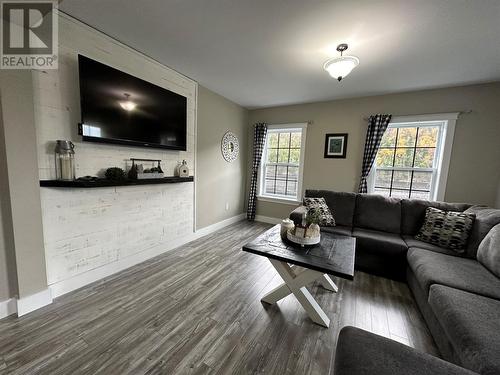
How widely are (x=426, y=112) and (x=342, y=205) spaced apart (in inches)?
75.5

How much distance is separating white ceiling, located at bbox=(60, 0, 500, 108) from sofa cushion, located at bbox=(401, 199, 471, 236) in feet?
5.37

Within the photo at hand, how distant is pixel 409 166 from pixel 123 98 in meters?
4.16

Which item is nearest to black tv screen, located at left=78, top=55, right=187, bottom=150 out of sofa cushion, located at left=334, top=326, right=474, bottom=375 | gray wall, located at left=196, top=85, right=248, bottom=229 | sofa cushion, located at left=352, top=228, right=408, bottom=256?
gray wall, located at left=196, top=85, right=248, bottom=229

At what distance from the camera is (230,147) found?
4074 mm

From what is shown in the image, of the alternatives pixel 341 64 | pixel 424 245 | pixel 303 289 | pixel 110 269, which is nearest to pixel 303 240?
pixel 303 289

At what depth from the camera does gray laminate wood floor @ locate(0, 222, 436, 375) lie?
1.31 metres

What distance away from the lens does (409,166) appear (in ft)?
10.8

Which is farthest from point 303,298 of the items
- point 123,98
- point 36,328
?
point 123,98

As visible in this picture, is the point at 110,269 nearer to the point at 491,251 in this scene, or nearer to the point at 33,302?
the point at 33,302

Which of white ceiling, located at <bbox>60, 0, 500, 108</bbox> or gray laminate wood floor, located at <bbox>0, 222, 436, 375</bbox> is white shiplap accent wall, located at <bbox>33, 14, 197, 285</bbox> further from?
gray laminate wood floor, located at <bbox>0, 222, 436, 375</bbox>

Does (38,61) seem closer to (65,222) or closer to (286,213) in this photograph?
(65,222)

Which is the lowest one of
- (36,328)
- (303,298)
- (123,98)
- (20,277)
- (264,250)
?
(36,328)

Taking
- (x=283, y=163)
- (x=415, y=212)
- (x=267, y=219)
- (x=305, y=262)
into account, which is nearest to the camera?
(x=305, y=262)

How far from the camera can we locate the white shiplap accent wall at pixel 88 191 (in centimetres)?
177
